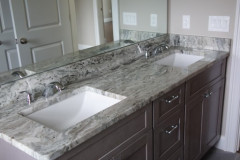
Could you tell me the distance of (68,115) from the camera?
1.66 metres

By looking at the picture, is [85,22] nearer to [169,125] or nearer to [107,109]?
[107,109]

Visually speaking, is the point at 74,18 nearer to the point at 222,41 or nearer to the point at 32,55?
the point at 32,55

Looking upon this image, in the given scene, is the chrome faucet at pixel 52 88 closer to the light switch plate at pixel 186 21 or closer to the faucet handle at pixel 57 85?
the faucet handle at pixel 57 85

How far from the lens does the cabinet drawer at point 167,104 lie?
1677 millimetres

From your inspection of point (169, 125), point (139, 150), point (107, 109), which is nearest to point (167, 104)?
point (169, 125)

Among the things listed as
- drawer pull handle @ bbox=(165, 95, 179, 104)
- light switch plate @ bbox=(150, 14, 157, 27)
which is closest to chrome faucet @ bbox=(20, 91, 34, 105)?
drawer pull handle @ bbox=(165, 95, 179, 104)

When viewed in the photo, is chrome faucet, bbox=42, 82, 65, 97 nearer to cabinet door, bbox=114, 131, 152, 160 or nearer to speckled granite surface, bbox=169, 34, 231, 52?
cabinet door, bbox=114, 131, 152, 160

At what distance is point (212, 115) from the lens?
243 cm

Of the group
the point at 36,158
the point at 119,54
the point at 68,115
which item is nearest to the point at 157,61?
the point at 119,54

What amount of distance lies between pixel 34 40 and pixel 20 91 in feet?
1.03

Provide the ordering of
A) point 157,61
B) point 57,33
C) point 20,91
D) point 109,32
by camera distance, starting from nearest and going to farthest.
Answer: point 20,91, point 57,33, point 109,32, point 157,61

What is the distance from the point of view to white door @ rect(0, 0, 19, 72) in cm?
149

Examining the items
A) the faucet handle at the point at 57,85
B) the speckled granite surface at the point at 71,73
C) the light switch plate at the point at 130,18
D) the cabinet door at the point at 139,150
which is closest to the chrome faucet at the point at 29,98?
the speckled granite surface at the point at 71,73

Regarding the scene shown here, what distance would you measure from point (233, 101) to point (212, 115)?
9.7 inches
